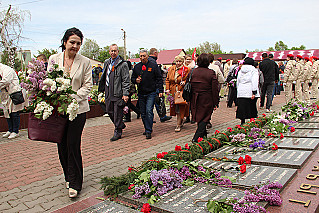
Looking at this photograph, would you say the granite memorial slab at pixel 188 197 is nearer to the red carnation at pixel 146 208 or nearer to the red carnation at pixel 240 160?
the red carnation at pixel 146 208

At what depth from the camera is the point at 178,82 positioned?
767 cm

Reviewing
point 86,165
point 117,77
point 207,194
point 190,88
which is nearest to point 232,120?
point 190,88

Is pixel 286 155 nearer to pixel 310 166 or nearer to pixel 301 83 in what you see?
pixel 310 166

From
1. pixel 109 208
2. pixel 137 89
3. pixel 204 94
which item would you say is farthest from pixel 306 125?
pixel 109 208

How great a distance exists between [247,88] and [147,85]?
100 inches

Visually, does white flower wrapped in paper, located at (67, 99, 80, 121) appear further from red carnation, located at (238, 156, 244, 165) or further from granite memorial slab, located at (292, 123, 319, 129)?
granite memorial slab, located at (292, 123, 319, 129)

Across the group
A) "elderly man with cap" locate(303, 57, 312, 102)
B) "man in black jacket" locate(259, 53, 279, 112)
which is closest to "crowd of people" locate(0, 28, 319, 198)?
"man in black jacket" locate(259, 53, 279, 112)

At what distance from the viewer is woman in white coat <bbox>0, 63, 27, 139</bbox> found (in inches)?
272

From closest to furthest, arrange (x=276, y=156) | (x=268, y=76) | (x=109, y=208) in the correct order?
(x=109, y=208) < (x=276, y=156) < (x=268, y=76)

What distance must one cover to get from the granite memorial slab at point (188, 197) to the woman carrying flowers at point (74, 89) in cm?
81

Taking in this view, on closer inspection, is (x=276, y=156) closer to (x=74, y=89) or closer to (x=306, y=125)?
(x=306, y=125)

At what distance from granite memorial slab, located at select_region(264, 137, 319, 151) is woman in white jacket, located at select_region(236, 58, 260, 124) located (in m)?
1.89

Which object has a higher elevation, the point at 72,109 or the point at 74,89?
the point at 74,89

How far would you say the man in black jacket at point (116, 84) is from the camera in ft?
22.3
